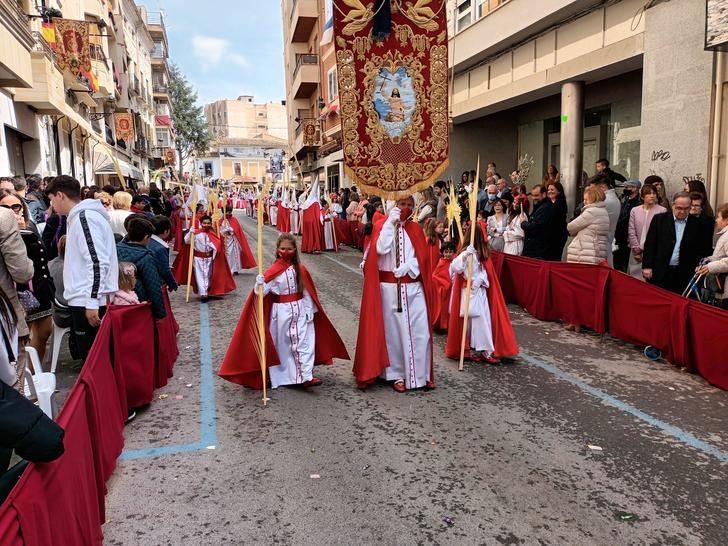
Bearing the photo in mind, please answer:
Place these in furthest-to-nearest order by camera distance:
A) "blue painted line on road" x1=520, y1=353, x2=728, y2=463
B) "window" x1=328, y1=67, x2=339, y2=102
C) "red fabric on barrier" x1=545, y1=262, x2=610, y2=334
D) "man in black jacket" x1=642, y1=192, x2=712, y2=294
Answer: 1. "window" x1=328, y1=67, x2=339, y2=102
2. "red fabric on barrier" x1=545, y1=262, x2=610, y2=334
3. "man in black jacket" x1=642, y1=192, x2=712, y2=294
4. "blue painted line on road" x1=520, y1=353, x2=728, y2=463

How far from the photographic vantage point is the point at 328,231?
1725cm

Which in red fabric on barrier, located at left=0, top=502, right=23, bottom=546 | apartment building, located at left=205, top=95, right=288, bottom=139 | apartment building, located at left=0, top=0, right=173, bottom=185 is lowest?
red fabric on barrier, located at left=0, top=502, right=23, bottom=546

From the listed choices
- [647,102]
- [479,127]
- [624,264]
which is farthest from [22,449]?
[479,127]

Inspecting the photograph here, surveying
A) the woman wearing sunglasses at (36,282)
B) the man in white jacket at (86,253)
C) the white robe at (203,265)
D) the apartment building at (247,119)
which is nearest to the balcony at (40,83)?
the white robe at (203,265)

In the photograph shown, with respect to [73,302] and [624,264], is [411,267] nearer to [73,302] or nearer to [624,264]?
[73,302]

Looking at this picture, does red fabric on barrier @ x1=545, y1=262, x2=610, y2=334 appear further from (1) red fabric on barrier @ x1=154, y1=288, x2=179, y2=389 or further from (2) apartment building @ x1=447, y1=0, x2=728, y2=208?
(1) red fabric on barrier @ x1=154, y1=288, x2=179, y2=389

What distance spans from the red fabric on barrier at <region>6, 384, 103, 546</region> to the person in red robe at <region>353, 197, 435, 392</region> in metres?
2.76

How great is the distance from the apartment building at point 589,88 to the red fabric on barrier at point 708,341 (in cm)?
391

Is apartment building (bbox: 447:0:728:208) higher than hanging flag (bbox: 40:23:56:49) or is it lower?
lower

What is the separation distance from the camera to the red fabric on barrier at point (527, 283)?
323 inches

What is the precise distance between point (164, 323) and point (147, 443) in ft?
5.14

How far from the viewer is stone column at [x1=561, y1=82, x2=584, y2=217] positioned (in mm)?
12500

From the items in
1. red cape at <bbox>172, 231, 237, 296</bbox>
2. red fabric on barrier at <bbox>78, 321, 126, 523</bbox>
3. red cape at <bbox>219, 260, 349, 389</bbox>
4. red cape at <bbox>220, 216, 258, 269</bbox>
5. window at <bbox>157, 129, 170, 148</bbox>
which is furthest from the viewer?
window at <bbox>157, 129, 170, 148</bbox>

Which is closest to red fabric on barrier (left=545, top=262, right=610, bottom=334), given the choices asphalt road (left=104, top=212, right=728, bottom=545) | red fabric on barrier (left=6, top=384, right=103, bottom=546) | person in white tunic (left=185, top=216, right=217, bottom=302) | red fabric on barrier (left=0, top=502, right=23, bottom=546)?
asphalt road (left=104, top=212, right=728, bottom=545)
